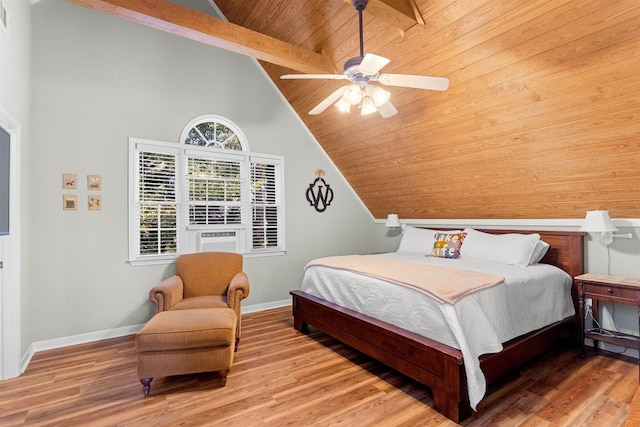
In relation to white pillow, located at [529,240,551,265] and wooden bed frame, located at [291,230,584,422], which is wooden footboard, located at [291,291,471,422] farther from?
white pillow, located at [529,240,551,265]

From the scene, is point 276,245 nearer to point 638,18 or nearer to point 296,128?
point 296,128

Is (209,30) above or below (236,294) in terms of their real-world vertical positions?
above

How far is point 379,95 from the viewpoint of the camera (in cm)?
240

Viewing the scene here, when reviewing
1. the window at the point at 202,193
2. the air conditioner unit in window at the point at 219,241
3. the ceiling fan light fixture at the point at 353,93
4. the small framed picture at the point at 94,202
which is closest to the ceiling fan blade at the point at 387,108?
the ceiling fan light fixture at the point at 353,93

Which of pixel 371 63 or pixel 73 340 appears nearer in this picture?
pixel 371 63

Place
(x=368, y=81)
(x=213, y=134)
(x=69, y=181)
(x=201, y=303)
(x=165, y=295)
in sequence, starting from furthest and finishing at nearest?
1. (x=213, y=134)
2. (x=69, y=181)
3. (x=201, y=303)
4. (x=165, y=295)
5. (x=368, y=81)

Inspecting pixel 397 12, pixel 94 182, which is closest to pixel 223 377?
pixel 94 182

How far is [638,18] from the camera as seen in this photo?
75.1 inches

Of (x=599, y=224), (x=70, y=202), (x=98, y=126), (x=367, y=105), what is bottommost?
(x=599, y=224)

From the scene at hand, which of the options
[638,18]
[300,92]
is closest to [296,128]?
[300,92]

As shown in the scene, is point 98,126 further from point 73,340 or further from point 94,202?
point 73,340

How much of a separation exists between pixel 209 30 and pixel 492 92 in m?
2.48

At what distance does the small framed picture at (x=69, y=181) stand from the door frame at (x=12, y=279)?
57cm

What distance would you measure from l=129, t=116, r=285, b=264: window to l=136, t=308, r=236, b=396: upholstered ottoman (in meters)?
1.51
